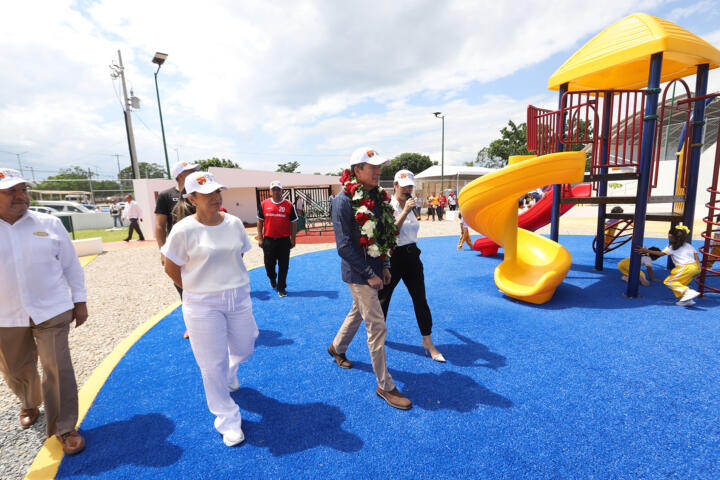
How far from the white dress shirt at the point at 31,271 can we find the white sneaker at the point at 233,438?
1499 mm

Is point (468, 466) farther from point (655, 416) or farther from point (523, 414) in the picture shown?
point (655, 416)

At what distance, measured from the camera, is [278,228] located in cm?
568

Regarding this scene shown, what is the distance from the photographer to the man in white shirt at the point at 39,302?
227cm

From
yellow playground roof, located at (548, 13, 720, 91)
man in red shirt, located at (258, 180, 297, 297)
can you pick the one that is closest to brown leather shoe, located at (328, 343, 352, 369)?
man in red shirt, located at (258, 180, 297, 297)

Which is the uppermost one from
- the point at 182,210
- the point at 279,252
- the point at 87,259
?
the point at 182,210

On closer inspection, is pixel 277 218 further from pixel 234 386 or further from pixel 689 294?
pixel 689 294

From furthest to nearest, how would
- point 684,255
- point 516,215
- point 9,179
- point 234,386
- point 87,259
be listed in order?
point 87,259 → point 516,215 → point 684,255 → point 234,386 → point 9,179

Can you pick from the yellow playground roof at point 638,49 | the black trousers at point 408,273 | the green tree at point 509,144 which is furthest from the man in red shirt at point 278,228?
the green tree at point 509,144

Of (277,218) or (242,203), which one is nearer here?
(277,218)

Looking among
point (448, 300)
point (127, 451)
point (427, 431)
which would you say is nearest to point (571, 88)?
point (448, 300)

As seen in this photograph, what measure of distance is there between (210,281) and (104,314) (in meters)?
4.25

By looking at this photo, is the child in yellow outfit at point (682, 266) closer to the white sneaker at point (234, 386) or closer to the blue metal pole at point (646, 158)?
the blue metal pole at point (646, 158)

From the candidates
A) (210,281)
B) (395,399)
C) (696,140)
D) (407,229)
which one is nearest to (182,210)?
(210,281)

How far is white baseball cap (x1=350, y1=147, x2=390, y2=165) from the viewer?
106 inches
